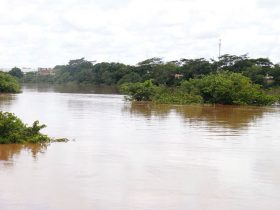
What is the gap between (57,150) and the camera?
12.7 meters

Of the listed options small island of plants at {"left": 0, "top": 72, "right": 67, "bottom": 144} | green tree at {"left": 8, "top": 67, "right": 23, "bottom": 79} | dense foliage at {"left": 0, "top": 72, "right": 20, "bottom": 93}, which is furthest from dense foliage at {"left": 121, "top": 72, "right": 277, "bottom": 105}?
green tree at {"left": 8, "top": 67, "right": 23, "bottom": 79}

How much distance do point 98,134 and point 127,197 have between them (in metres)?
8.43

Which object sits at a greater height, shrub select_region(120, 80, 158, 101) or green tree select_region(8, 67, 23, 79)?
green tree select_region(8, 67, 23, 79)

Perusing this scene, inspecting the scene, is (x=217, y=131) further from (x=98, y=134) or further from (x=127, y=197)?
(x=127, y=197)

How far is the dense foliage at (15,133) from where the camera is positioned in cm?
1341

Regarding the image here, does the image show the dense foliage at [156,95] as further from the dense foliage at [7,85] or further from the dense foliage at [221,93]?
the dense foliage at [7,85]

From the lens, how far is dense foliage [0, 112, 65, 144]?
1341 centimetres

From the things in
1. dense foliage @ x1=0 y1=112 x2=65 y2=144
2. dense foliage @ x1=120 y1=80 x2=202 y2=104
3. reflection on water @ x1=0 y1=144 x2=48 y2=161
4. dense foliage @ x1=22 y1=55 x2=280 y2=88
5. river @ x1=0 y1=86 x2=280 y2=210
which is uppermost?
dense foliage @ x1=22 y1=55 x2=280 y2=88

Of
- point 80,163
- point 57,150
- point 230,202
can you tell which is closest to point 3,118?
point 57,150

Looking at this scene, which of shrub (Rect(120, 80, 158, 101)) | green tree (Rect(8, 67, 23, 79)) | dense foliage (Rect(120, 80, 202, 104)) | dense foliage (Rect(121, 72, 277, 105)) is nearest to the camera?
dense foliage (Rect(121, 72, 277, 105))

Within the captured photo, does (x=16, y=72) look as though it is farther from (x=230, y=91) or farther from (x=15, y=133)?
(x=15, y=133)

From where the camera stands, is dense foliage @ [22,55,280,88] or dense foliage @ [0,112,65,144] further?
dense foliage @ [22,55,280,88]

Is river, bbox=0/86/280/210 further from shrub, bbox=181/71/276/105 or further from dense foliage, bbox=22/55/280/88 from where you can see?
dense foliage, bbox=22/55/280/88

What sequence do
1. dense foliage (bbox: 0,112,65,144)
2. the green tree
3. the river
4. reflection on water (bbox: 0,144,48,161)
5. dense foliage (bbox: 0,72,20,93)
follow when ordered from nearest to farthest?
1. the river
2. reflection on water (bbox: 0,144,48,161)
3. dense foliage (bbox: 0,112,65,144)
4. dense foliage (bbox: 0,72,20,93)
5. the green tree
